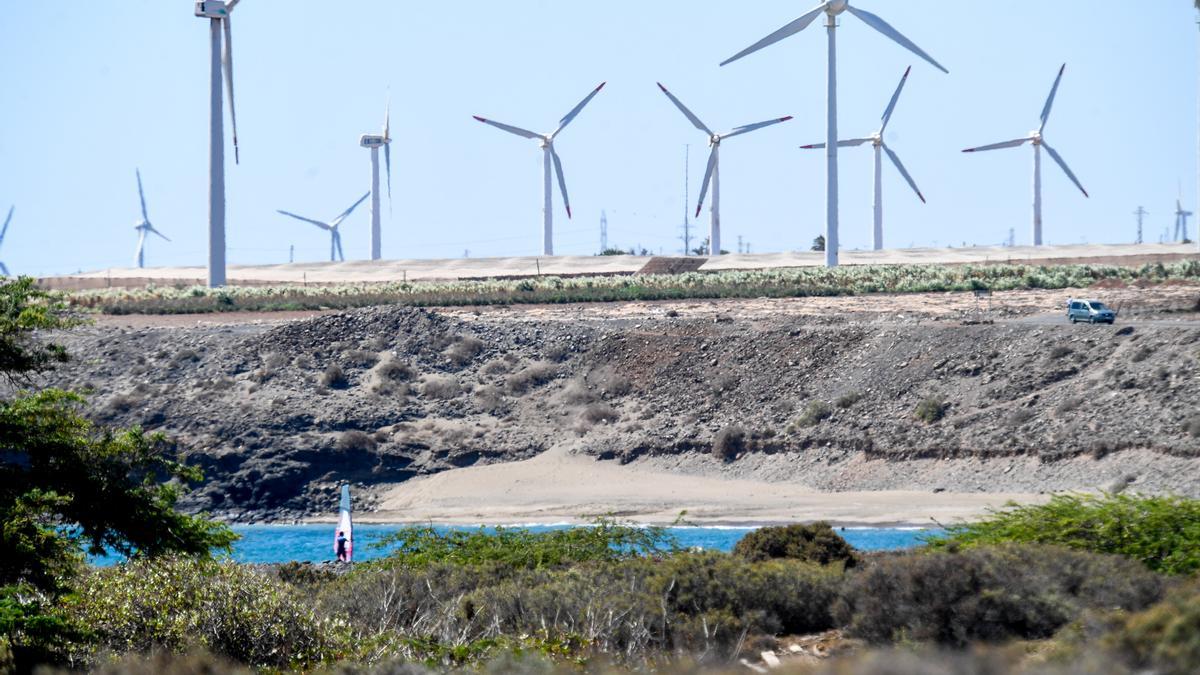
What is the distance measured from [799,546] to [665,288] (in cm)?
7013

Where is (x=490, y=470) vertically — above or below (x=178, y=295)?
below

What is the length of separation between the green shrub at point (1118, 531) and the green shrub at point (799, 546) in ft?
5.26

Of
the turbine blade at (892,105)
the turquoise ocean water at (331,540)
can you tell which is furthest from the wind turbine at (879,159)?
the turquoise ocean water at (331,540)

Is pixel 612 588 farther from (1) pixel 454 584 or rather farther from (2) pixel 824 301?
(2) pixel 824 301

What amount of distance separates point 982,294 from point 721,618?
6897cm

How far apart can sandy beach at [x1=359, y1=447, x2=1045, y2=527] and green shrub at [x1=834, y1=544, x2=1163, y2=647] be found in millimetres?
28872

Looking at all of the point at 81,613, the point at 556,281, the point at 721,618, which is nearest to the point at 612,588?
the point at 721,618

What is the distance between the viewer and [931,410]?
58500 millimetres

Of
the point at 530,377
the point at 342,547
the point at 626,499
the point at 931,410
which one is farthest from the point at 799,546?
the point at 530,377

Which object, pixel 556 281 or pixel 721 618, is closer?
pixel 721 618

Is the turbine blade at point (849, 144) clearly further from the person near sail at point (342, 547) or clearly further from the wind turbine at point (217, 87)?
the person near sail at point (342, 547)

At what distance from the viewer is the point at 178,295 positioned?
103125 mm

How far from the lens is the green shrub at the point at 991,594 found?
654 inches

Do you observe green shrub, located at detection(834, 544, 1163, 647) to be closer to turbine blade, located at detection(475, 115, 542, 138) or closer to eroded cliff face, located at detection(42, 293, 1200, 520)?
eroded cliff face, located at detection(42, 293, 1200, 520)
